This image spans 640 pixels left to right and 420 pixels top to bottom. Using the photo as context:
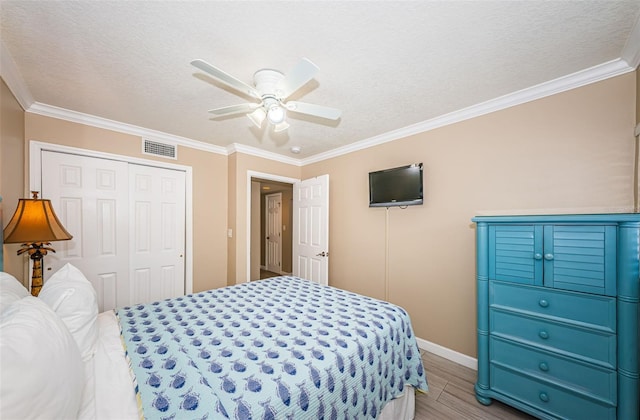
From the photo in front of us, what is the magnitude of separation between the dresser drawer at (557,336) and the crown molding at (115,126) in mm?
3665

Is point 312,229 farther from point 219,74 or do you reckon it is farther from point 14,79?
point 14,79

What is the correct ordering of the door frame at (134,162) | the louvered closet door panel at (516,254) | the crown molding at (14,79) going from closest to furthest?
the crown molding at (14,79), the louvered closet door panel at (516,254), the door frame at (134,162)

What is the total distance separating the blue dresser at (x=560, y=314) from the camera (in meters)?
1.36

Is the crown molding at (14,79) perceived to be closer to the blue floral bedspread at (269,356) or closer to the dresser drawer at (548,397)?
the blue floral bedspread at (269,356)

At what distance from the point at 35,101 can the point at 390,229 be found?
370cm

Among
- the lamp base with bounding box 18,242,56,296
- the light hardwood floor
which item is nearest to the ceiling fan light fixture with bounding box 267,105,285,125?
the lamp base with bounding box 18,242,56,296

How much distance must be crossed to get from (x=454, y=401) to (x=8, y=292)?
9.26 ft

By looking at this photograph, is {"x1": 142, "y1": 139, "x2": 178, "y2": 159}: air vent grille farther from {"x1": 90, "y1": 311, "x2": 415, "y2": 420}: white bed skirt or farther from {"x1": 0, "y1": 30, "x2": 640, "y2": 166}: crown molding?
{"x1": 90, "y1": 311, "x2": 415, "y2": 420}: white bed skirt

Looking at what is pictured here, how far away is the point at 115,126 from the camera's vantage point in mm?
2637

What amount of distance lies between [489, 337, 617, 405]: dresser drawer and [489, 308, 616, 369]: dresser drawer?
44mm

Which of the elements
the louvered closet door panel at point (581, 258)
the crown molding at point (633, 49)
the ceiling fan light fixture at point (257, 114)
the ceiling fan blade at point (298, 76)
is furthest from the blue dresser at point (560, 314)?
the ceiling fan light fixture at point (257, 114)

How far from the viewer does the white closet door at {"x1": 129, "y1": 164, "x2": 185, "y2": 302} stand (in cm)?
281

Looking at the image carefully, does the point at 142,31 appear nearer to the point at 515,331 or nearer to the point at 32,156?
the point at 32,156

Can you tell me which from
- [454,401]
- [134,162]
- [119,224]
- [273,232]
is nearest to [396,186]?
[454,401]
